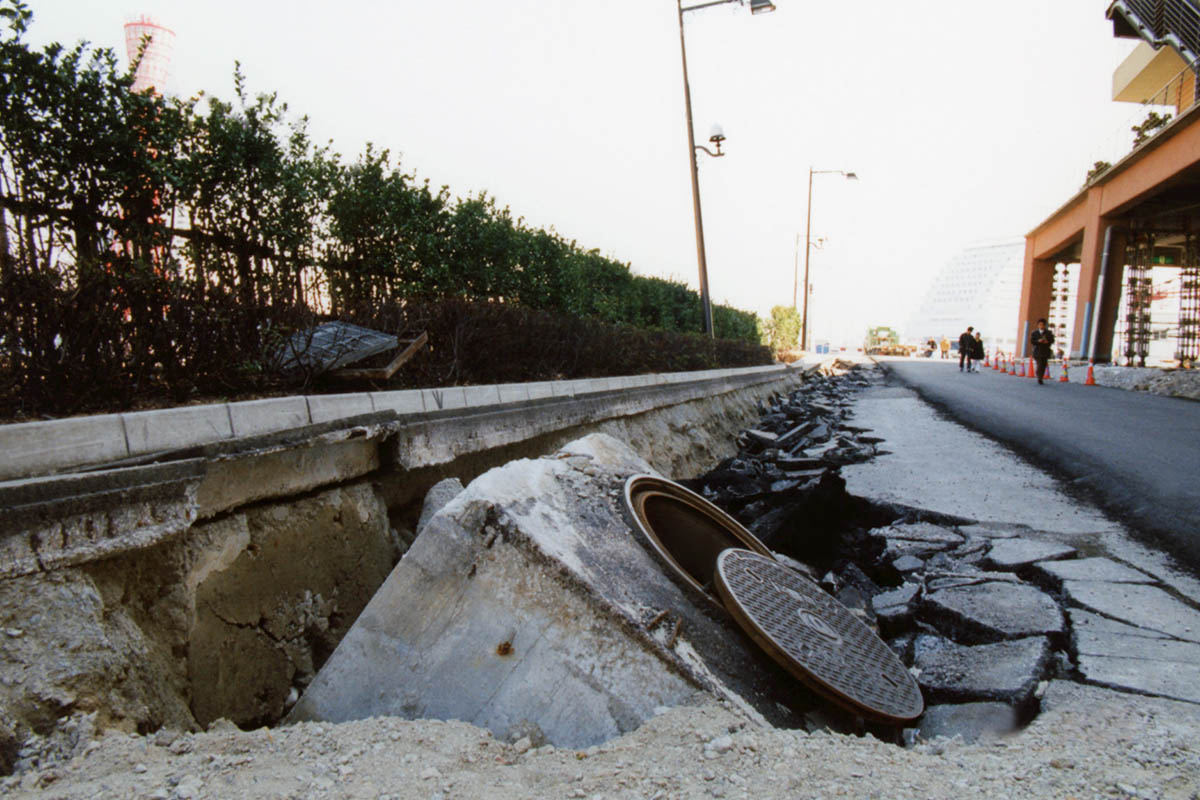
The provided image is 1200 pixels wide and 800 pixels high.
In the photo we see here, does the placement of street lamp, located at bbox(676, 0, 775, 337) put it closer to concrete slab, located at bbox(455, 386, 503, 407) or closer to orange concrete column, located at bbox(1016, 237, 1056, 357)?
concrete slab, located at bbox(455, 386, 503, 407)

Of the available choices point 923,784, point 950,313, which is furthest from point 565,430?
point 950,313

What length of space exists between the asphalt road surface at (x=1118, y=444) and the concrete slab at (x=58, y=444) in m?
5.13

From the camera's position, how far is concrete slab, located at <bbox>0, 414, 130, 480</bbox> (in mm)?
2270

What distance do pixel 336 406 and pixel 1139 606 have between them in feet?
13.1

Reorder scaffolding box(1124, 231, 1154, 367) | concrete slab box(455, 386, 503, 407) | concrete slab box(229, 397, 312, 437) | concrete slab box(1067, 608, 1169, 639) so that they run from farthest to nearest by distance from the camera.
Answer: scaffolding box(1124, 231, 1154, 367)
concrete slab box(455, 386, 503, 407)
concrete slab box(229, 397, 312, 437)
concrete slab box(1067, 608, 1169, 639)

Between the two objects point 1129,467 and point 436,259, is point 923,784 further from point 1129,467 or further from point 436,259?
point 436,259

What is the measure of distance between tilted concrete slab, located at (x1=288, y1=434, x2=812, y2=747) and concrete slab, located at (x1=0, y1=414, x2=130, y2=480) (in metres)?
1.10

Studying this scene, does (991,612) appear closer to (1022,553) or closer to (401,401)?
(1022,553)

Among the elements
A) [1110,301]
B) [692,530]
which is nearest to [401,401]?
[692,530]

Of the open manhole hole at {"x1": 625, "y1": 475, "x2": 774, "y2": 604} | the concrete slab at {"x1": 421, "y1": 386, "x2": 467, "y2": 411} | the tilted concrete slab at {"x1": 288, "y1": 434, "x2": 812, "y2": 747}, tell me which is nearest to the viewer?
the tilted concrete slab at {"x1": 288, "y1": 434, "x2": 812, "y2": 747}

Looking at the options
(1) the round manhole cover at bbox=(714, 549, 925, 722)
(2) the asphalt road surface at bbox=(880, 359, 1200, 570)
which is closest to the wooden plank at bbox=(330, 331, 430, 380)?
(1) the round manhole cover at bbox=(714, 549, 925, 722)

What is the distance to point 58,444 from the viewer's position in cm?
240

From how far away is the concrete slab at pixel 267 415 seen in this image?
3.15m

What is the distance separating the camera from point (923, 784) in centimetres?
184
